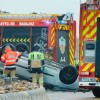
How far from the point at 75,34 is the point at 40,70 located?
3649 mm

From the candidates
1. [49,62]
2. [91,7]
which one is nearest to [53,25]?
[49,62]

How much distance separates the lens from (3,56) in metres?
24.6

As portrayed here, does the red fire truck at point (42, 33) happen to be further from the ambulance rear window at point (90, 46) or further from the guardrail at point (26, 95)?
the guardrail at point (26, 95)

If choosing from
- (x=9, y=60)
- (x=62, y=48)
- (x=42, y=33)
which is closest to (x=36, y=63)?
(x=9, y=60)

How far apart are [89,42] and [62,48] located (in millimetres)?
8179

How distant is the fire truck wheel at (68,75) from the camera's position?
24.3m

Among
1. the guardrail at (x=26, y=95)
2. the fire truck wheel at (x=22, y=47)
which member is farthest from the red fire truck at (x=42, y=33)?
the guardrail at (x=26, y=95)

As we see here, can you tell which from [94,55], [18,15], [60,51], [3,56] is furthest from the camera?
[18,15]

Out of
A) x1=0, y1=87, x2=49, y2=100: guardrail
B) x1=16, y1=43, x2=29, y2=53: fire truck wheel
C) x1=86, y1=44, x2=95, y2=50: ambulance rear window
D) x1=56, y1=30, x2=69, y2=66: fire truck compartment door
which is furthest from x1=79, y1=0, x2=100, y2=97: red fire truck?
x1=16, y1=43, x2=29, y2=53: fire truck wheel

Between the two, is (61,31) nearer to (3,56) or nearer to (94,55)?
(3,56)

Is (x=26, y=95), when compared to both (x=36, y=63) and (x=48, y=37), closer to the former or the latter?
(x=36, y=63)

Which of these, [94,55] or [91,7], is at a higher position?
[91,7]

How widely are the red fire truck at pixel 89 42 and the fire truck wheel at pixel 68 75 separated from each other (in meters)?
4.65

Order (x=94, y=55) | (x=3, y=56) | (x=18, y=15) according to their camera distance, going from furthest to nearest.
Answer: (x=18, y=15) → (x=3, y=56) → (x=94, y=55)
